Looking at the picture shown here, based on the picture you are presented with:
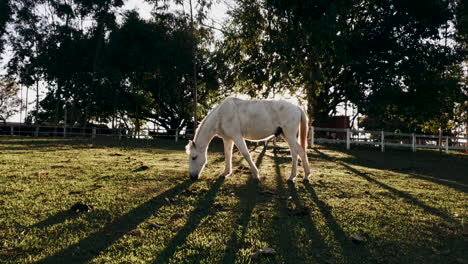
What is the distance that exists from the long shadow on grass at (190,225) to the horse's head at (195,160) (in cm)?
102

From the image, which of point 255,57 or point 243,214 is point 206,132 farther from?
point 255,57

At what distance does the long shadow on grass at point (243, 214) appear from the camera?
2.76 meters

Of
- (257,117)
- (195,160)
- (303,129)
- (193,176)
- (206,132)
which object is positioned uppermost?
(257,117)

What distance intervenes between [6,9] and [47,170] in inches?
1294

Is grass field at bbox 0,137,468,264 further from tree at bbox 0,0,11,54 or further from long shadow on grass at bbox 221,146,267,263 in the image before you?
tree at bbox 0,0,11,54

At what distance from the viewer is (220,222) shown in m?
3.62

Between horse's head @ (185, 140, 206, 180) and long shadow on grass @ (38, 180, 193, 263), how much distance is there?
1896 mm

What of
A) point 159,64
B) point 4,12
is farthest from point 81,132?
point 4,12

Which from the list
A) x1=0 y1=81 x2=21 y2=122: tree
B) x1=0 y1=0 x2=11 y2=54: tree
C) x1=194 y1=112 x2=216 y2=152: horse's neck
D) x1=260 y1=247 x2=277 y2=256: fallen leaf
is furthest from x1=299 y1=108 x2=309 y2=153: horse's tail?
x1=0 y1=81 x2=21 y2=122: tree

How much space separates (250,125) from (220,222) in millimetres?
3292

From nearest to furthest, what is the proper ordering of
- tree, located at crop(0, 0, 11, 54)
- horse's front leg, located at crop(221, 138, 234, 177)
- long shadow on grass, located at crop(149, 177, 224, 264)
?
1. long shadow on grass, located at crop(149, 177, 224, 264)
2. horse's front leg, located at crop(221, 138, 234, 177)
3. tree, located at crop(0, 0, 11, 54)

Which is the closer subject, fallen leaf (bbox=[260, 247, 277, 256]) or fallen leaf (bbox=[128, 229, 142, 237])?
fallen leaf (bbox=[260, 247, 277, 256])

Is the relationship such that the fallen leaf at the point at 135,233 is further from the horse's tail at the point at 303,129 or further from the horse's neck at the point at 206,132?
the horse's tail at the point at 303,129

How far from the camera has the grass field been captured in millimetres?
2752
